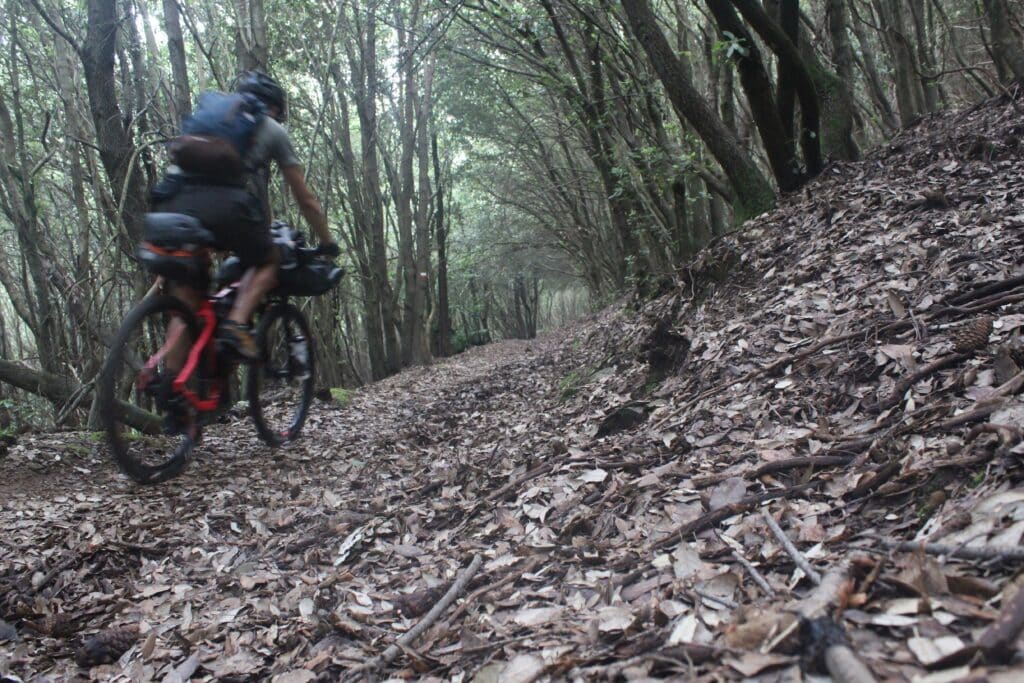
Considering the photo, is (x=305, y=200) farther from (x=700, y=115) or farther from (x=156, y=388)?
(x=700, y=115)

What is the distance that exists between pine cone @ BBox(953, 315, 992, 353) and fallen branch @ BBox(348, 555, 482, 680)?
2.27 meters

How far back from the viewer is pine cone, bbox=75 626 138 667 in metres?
2.75

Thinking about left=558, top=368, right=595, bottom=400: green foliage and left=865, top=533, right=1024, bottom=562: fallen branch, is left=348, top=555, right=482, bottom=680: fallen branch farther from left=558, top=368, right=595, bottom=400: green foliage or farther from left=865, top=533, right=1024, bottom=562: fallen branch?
left=558, top=368, right=595, bottom=400: green foliage

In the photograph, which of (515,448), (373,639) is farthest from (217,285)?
(373,639)

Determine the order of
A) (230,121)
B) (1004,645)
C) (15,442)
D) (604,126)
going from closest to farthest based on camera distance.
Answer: (1004,645) < (230,121) < (15,442) < (604,126)

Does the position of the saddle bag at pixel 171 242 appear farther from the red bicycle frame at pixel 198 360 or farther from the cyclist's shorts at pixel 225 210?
the red bicycle frame at pixel 198 360

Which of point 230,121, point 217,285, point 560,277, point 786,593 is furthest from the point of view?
point 560,277

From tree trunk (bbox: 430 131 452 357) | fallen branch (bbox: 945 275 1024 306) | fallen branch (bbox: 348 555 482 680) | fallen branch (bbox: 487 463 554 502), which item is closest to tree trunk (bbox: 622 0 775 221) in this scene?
fallen branch (bbox: 945 275 1024 306)

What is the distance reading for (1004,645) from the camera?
1.31 meters

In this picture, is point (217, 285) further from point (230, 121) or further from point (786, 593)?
point (786, 593)

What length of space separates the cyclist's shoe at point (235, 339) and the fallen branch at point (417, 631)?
6.72 feet

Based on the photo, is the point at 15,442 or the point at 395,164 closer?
the point at 15,442

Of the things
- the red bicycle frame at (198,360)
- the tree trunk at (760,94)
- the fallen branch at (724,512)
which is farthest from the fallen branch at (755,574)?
the tree trunk at (760,94)

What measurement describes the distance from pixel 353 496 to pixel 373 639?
2208 mm
